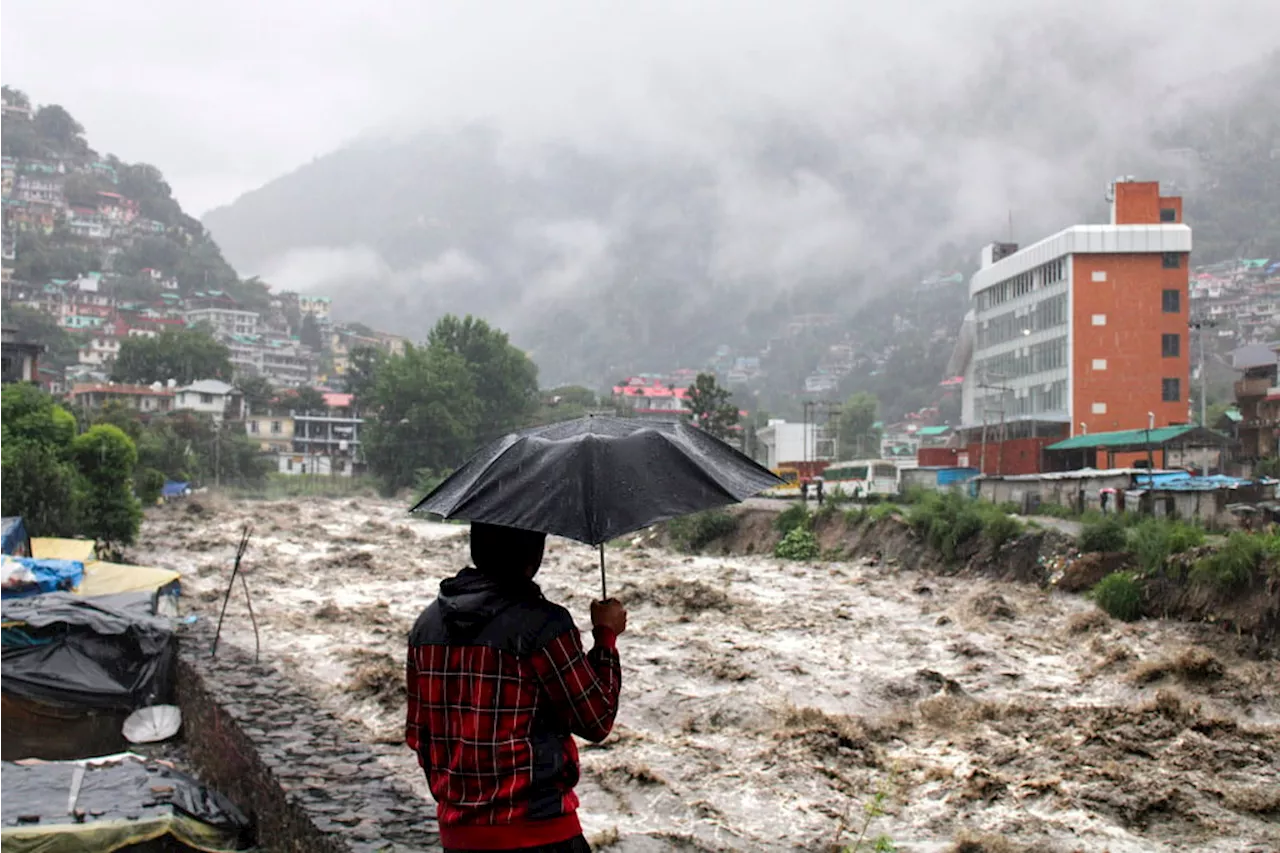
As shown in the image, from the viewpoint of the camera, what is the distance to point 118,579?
593 inches

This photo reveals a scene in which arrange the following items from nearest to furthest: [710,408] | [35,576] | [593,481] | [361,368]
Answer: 1. [593,481]
2. [35,576]
3. [710,408]
4. [361,368]

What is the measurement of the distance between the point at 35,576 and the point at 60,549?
8.02 metres

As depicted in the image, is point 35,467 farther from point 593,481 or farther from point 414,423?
point 414,423

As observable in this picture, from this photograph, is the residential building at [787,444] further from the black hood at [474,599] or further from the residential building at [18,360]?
the black hood at [474,599]

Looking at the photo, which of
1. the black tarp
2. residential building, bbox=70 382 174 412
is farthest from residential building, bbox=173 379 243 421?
the black tarp

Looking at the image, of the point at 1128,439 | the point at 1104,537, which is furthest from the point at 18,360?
the point at 1104,537

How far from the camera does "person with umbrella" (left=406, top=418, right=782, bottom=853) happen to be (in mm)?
2693

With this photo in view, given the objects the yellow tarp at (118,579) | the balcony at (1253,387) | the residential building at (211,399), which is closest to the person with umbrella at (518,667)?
the yellow tarp at (118,579)

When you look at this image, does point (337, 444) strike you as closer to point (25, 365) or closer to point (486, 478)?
point (25, 365)

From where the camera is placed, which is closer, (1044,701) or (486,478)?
(486,478)

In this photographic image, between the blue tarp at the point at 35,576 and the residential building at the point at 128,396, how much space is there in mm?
59632

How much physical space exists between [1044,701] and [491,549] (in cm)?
1170

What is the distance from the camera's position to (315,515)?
52469mm

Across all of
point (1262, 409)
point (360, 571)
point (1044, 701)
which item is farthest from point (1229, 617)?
point (1262, 409)
